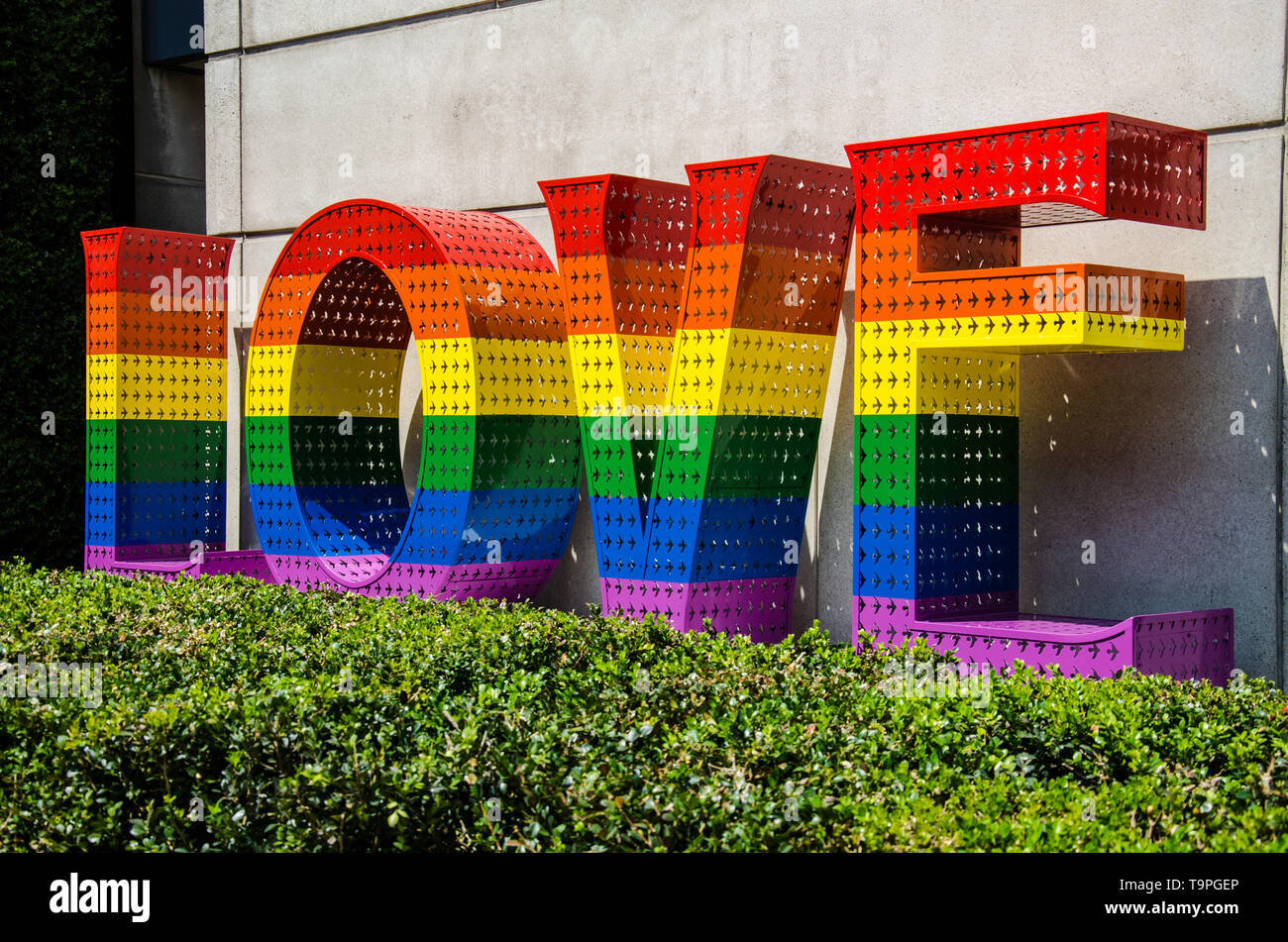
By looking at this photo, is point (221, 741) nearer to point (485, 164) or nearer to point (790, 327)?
point (790, 327)

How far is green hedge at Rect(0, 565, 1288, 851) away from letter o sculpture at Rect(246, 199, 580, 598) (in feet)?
8.33

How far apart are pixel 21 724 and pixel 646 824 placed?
2338 millimetres

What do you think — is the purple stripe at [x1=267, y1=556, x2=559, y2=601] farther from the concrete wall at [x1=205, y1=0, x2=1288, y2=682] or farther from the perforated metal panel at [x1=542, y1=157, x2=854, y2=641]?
the perforated metal panel at [x1=542, y1=157, x2=854, y2=641]

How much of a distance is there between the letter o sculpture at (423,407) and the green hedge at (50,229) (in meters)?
4.36

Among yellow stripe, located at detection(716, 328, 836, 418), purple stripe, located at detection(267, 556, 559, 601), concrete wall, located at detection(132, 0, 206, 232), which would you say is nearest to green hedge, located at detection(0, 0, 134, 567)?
concrete wall, located at detection(132, 0, 206, 232)

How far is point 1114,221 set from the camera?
7312mm

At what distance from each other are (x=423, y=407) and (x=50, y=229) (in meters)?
6.53

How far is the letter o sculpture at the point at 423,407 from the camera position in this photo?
8430mm

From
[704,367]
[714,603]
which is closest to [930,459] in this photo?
[704,367]

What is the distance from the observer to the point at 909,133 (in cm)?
816

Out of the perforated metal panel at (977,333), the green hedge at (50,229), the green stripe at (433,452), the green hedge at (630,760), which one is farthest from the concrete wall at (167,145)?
the green hedge at (630,760)

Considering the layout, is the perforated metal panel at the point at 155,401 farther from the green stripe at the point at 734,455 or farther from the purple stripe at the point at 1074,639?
the purple stripe at the point at 1074,639

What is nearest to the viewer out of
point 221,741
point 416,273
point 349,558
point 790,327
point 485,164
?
point 221,741
